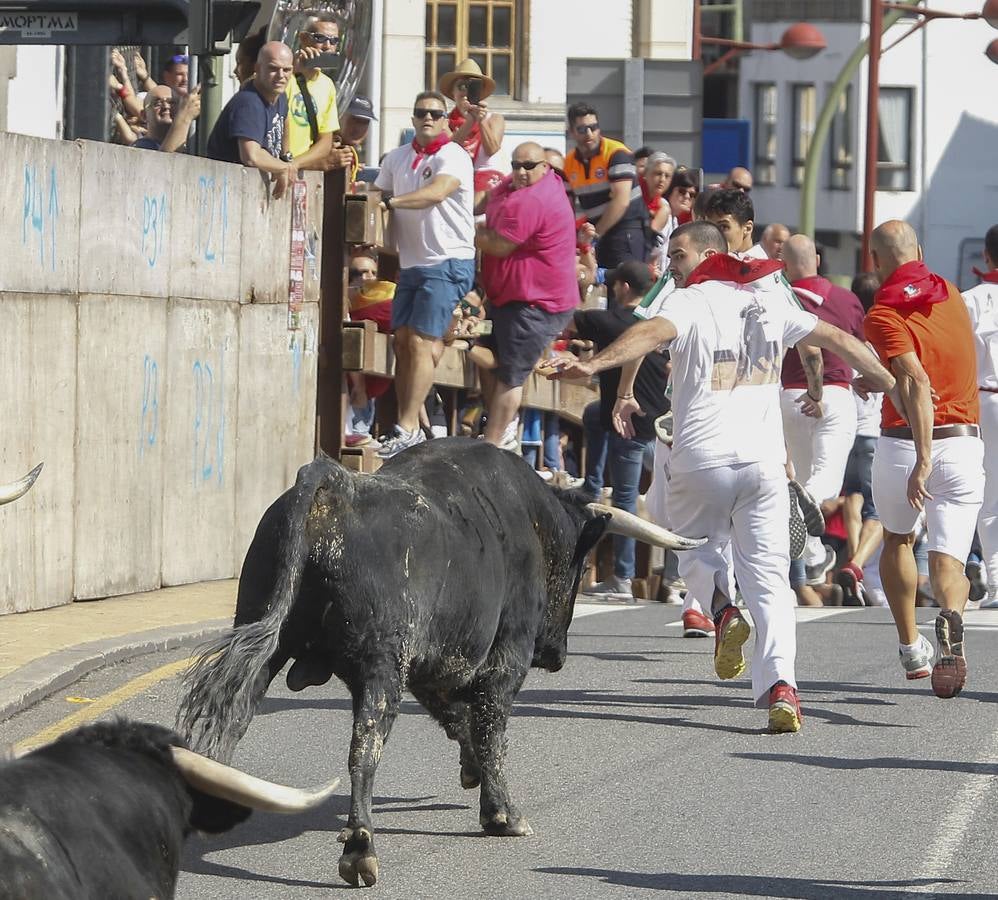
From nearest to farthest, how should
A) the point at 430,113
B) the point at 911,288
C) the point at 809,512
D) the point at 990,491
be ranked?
the point at 911,288
the point at 809,512
the point at 990,491
the point at 430,113

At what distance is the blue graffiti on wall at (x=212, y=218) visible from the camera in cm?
1320

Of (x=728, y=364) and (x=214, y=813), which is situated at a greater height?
(x=728, y=364)

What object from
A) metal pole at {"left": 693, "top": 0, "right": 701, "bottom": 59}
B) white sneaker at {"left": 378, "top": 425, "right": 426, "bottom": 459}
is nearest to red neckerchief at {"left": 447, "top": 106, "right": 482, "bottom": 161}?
white sneaker at {"left": 378, "top": 425, "right": 426, "bottom": 459}

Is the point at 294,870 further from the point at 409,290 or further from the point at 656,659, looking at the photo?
the point at 409,290

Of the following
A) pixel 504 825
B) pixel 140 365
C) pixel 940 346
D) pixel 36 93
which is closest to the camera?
pixel 504 825

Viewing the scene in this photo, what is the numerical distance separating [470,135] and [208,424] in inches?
147

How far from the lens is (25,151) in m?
11.6

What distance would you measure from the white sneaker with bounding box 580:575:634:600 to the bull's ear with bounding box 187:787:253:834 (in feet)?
36.0

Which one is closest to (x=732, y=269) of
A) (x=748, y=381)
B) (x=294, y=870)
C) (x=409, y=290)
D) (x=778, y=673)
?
(x=748, y=381)

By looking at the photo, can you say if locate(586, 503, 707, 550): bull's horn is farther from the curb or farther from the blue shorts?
the blue shorts

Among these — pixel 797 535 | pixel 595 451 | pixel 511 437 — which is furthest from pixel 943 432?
pixel 511 437

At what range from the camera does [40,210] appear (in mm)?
11797

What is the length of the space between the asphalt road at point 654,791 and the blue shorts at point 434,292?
3.60m

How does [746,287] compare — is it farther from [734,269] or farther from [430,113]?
[430,113]
